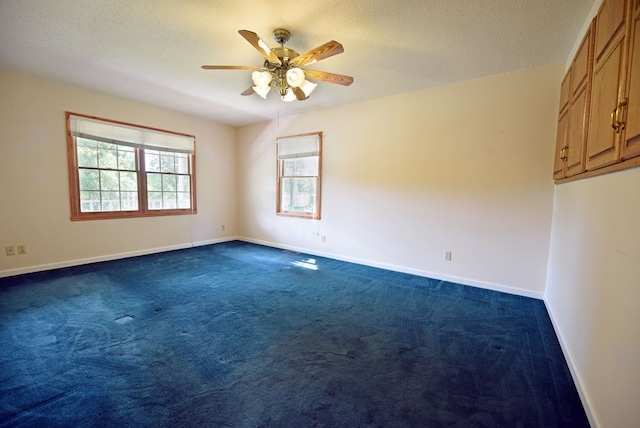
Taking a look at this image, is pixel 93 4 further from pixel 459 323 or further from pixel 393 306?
pixel 459 323

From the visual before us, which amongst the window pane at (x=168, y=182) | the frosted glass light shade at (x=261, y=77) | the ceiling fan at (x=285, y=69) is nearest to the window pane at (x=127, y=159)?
the window pane at (x=168, y=182)

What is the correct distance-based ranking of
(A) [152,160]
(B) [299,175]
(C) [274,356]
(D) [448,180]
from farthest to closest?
(B) [299,175] < (A) [152,160] < (D) [448,180] < (C) [274,356]

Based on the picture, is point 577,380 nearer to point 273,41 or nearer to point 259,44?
point 259,44

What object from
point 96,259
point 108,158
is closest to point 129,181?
point 108,158

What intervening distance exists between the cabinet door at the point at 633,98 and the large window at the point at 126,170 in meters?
5.50

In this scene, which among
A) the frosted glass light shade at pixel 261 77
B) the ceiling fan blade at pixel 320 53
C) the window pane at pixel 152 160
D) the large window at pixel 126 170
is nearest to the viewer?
the ceiling fan blade at pixel 320 53

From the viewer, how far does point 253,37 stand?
1966mm

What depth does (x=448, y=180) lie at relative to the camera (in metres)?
3.55

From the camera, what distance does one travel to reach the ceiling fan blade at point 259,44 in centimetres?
192

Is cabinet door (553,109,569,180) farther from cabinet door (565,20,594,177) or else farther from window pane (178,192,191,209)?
window pane (178,192,191,209)

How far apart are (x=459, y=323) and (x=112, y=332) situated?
9.91 ft

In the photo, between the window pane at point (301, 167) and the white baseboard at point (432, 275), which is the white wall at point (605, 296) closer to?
the white baseboard at point (432, 275)

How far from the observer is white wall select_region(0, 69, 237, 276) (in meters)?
3.40

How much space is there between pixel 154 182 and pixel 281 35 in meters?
3.67
